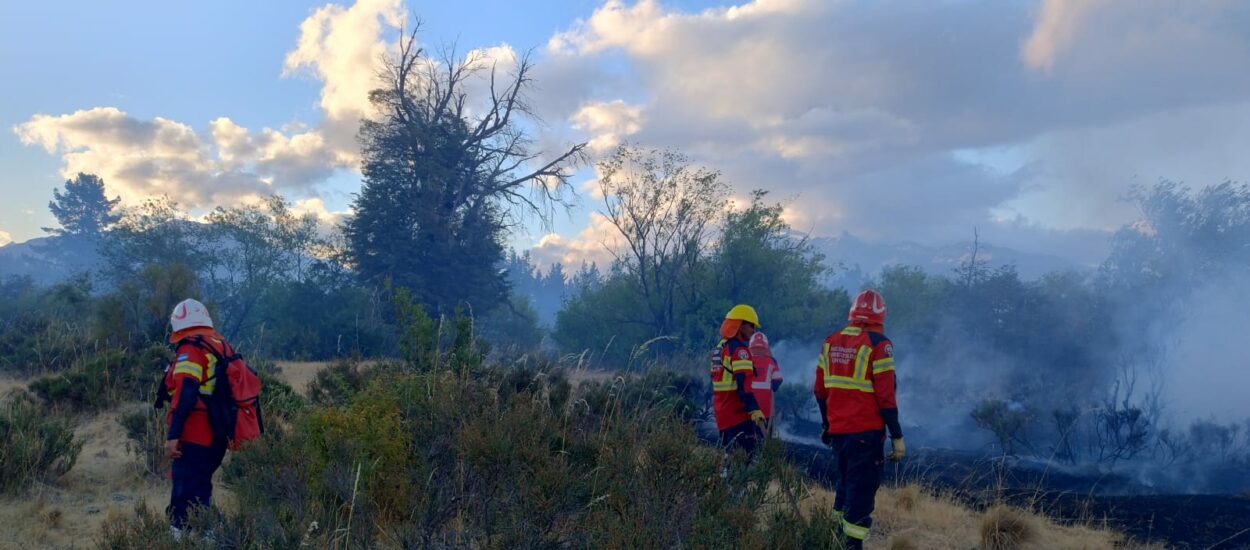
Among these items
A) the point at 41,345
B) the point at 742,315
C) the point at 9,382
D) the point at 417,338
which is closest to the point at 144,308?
A: the point at 41,345

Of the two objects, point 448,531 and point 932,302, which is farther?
point 932,302

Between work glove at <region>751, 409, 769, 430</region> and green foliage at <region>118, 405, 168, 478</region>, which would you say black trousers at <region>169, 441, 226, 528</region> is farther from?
work glove at <region>751, 409, 769, 430</region>

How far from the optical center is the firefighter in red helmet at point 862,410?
5035 mm

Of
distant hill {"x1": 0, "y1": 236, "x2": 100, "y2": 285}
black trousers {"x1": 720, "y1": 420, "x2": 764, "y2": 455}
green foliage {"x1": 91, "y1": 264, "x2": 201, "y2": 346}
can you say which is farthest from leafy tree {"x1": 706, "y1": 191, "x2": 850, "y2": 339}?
distant hill {"x1": 0, "y1": 236, "x2": 100, "y2": 285}

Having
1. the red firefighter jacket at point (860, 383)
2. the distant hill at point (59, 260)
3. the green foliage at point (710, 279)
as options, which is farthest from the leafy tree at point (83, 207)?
the red firefighter jacket at point (860, 383)

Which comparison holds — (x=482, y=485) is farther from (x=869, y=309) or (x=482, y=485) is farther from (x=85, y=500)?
(x=85, y=500)

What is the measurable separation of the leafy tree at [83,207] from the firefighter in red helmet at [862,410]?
3953 inches

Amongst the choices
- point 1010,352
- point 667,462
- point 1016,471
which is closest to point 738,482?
point 667,462

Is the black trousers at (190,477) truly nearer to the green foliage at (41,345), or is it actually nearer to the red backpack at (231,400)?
the red backpack at (231,400)

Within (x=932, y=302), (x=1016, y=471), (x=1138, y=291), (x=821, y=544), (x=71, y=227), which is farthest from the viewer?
(x=71, y=227)

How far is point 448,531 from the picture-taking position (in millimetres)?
3984

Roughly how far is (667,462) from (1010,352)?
97.4 feet

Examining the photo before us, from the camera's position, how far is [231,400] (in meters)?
4.96

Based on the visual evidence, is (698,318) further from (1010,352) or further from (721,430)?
(721,430)
